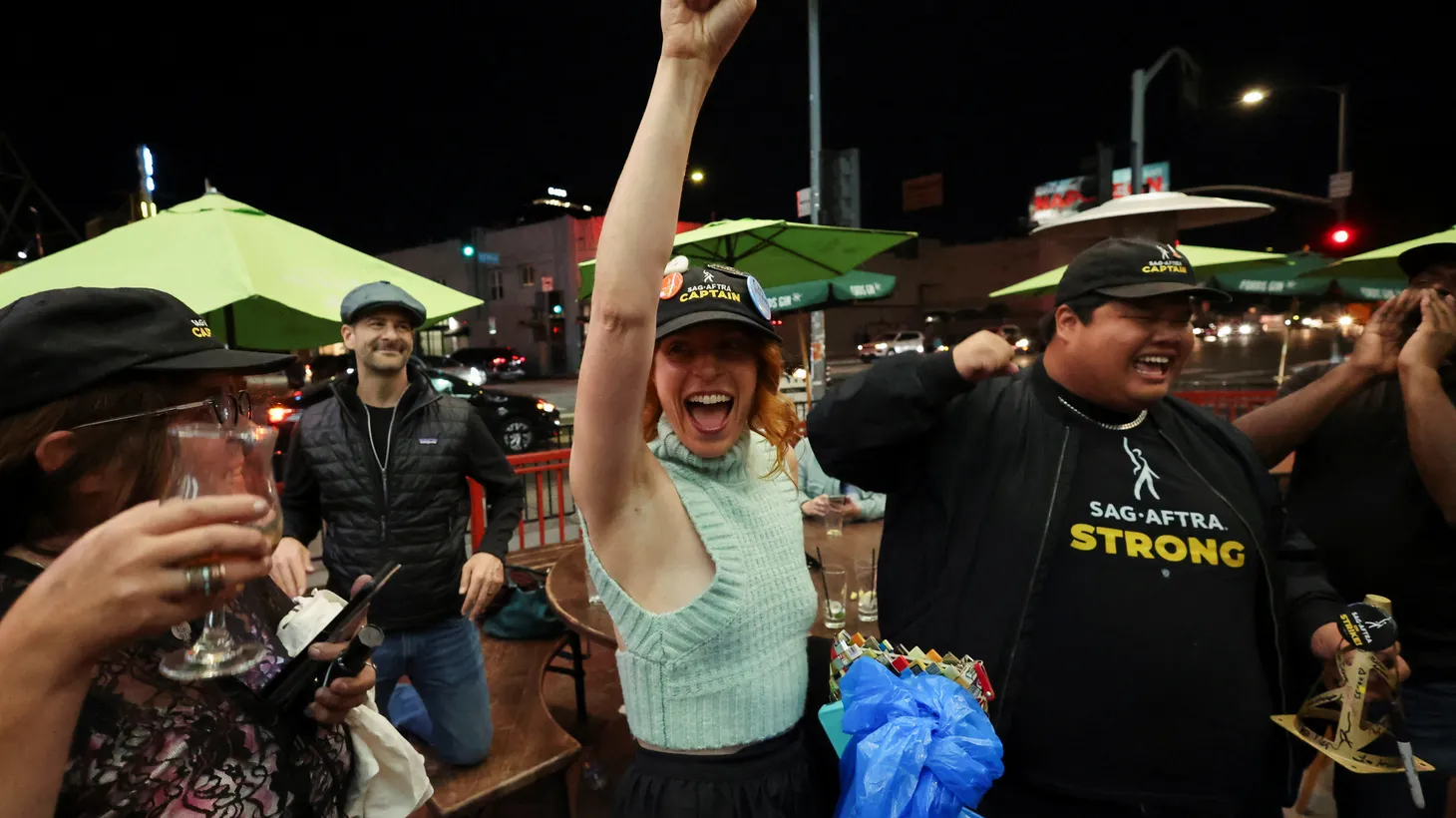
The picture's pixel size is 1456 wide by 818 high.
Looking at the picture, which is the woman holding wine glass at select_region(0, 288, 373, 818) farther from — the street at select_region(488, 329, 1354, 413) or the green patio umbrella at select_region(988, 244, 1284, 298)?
the street at select_region(488, 329, 1354, 413)

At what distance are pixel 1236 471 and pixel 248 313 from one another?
192 inches

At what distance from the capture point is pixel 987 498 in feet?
5.89

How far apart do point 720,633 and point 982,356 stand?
→ 2.78 ft

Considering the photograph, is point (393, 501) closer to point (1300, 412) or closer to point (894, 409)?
point (894, 409)

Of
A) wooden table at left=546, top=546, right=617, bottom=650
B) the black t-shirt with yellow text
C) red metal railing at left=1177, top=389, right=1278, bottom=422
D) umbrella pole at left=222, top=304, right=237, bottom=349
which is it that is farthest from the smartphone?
red metal railing at left=1177, top=389, right=1278, bottom=422

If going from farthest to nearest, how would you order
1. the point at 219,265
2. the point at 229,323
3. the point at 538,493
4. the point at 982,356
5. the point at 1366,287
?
the point at 1366,287 → the point at 538,493 → the point at 229,323 → the point at 219,265 → the point at 982,356

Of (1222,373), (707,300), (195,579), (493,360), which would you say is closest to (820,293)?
(707,300)

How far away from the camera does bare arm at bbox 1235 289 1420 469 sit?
7.79 feet

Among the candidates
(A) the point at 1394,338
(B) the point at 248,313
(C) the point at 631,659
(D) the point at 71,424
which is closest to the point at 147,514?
(D) the point at 71,424

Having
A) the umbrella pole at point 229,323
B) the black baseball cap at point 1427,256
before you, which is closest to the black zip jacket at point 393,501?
the umbrella pole at point 229,323

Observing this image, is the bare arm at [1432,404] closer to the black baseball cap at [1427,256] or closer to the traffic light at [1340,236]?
the black baseball cap at [1427,256]

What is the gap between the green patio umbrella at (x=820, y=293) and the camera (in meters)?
8.55

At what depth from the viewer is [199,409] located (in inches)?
42.4

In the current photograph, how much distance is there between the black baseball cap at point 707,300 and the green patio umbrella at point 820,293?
6849 millimetres
